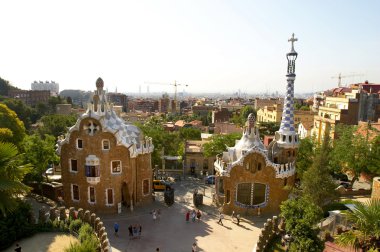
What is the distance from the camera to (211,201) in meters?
34.5

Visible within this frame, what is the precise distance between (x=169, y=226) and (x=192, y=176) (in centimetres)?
1686

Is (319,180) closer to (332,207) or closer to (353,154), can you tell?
(332,207)

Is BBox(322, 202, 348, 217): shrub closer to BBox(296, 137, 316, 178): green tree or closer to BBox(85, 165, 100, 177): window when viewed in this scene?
BBox(296, 137, 316, 178): green tree

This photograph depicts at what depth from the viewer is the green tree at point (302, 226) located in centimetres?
1844

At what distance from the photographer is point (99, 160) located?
30.0 m

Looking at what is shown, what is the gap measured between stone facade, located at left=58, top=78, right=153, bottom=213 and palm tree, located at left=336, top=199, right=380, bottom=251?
20374 mm

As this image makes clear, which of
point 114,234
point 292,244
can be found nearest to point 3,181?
point 114,234

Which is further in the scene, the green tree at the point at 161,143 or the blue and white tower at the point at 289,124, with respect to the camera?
the green tree at the point at 161,143

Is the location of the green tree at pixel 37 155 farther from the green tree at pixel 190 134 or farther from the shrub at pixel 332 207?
the green tree at pixel 190 134

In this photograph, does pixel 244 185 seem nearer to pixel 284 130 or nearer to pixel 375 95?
pixel 284 130

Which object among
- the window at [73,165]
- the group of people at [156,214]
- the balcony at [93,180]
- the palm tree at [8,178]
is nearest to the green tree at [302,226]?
the group of people at [156,214]

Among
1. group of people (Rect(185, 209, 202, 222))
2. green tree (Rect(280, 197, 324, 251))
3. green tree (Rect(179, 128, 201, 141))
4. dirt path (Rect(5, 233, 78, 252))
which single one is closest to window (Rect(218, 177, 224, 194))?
group of people (Rect(185, 209, 202, 222))

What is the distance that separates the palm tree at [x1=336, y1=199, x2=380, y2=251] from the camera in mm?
15188

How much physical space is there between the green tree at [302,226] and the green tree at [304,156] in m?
12.3
